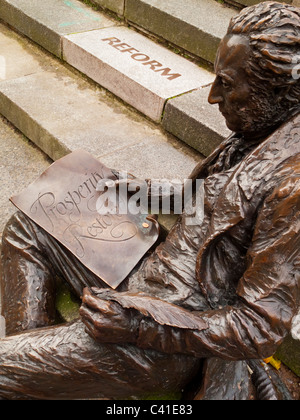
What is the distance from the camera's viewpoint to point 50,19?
4.64 m

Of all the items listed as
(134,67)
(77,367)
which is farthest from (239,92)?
(134,67)

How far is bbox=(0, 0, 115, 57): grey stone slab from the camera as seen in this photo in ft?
14.7

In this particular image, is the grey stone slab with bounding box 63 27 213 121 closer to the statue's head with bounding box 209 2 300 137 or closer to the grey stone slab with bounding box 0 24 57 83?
the grey stone slab with bounding box 0 24 57 83

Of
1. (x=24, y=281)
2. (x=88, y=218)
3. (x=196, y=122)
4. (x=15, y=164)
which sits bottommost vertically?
(x=15, y=164)

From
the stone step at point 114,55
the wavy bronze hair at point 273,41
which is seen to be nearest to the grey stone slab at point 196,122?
the stone step at point 114,55

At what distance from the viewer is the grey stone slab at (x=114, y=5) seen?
4531mm

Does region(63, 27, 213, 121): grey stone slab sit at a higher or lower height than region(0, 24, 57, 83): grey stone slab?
higher

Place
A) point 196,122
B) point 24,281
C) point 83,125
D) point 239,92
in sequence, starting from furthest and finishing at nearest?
point 83,125
point 196,122
point 24,281
point 239,92

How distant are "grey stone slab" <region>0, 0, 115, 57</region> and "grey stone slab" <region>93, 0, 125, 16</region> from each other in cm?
11

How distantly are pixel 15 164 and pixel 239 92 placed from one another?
245 cm

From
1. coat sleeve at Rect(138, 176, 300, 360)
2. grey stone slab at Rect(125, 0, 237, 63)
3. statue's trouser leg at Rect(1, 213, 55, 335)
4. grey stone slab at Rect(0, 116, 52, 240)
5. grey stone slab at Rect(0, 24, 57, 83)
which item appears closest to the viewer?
coat sleeve at Rect(138, 176, 300, 360)

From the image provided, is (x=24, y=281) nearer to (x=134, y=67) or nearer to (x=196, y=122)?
(x=196, y=122)

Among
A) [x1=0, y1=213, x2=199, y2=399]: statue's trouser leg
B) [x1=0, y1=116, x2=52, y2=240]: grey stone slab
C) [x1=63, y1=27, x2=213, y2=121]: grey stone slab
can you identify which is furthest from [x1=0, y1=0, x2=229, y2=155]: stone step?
[x1=0, y1=213, x2=199, y2=399]: statue's trouser leg
